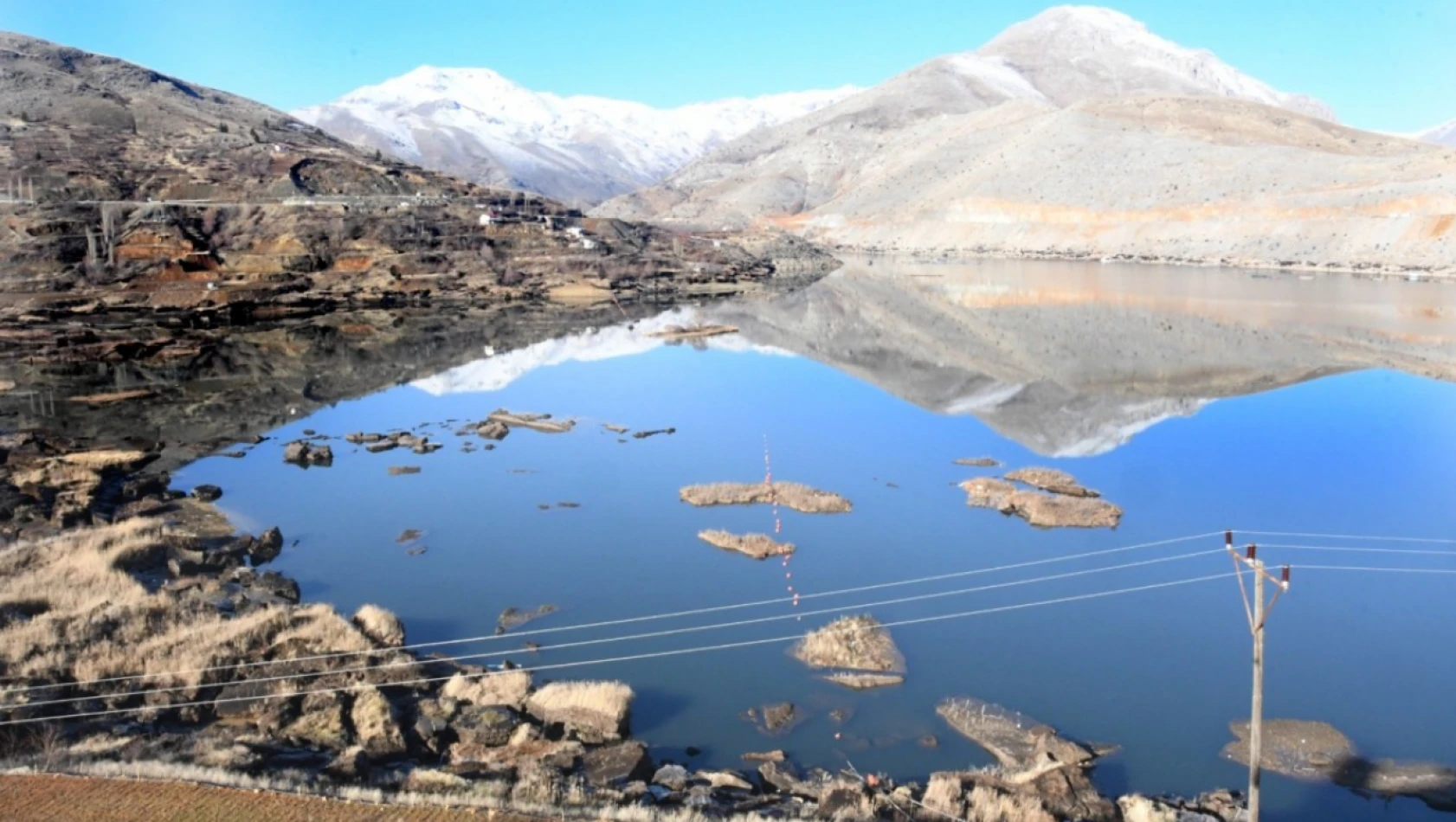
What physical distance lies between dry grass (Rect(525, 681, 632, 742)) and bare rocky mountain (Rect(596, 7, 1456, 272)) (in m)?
72.1

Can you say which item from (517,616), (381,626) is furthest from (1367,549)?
(381,626)

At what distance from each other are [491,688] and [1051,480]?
14.3m

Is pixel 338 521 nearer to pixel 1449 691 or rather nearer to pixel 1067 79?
pixel 1449 691

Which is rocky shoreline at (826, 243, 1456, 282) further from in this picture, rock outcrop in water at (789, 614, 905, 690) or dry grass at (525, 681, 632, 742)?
dry grass at (525, 681, 632, 742)

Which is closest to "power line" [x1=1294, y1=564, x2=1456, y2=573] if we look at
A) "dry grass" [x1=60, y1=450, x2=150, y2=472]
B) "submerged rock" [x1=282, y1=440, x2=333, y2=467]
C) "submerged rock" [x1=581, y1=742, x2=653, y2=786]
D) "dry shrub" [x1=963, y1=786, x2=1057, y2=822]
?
"dry shrub" [x1=963, y1=786, x2=1057, y2=822]

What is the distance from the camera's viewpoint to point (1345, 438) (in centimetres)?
2709

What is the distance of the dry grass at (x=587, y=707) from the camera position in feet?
38.0

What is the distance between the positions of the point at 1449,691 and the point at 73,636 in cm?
1724

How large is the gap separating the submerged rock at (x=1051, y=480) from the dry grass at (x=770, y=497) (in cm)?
435

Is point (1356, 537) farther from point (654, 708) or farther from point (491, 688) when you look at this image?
point (491, 688)

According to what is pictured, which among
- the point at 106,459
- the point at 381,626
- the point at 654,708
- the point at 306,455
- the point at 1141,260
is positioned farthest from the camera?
the point at 1141,260

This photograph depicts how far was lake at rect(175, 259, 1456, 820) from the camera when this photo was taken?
12422 millimetres

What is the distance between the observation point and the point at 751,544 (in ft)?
60.0

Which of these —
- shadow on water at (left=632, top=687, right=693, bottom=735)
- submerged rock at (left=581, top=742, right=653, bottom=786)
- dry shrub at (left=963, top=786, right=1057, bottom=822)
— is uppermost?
dry shrub at (left=963, top=786, right=1057, bottom=822)
